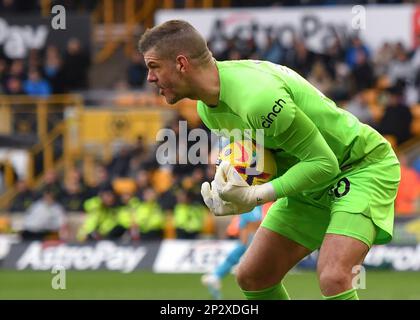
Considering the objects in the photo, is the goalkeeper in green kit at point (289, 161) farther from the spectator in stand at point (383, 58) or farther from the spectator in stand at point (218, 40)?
the spectator in stand at point (218, 40)

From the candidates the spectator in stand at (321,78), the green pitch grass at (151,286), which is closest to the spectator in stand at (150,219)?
the green pitch grass at (151,286)

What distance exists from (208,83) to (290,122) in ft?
1.95

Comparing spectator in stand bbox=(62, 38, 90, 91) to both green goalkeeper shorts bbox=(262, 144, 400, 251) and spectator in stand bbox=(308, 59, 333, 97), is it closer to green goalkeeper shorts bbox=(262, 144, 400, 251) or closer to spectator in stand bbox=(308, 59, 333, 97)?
spectator in stand bbox=(308, 59, 333, 97)

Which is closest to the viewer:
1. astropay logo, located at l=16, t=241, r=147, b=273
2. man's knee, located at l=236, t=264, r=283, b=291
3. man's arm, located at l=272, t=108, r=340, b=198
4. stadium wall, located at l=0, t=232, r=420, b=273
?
man's arm, located at l=272, t=108, r=340, b=198

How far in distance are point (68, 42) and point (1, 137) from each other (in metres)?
3.05

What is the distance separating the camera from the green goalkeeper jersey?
6.55m

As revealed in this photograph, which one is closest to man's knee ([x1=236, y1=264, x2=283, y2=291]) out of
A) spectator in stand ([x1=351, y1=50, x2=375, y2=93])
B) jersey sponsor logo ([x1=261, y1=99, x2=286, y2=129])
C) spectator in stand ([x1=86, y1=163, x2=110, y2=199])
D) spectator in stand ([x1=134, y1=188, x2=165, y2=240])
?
jersey sponsor logo ([x1=261, y1=99, x2=286, y2=129])

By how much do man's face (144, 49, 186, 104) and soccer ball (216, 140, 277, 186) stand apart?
19.4 inches

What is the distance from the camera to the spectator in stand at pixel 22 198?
65.7 feet

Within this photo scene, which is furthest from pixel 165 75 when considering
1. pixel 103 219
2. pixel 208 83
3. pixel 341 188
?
pixel 103 219

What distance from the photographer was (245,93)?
659cm
